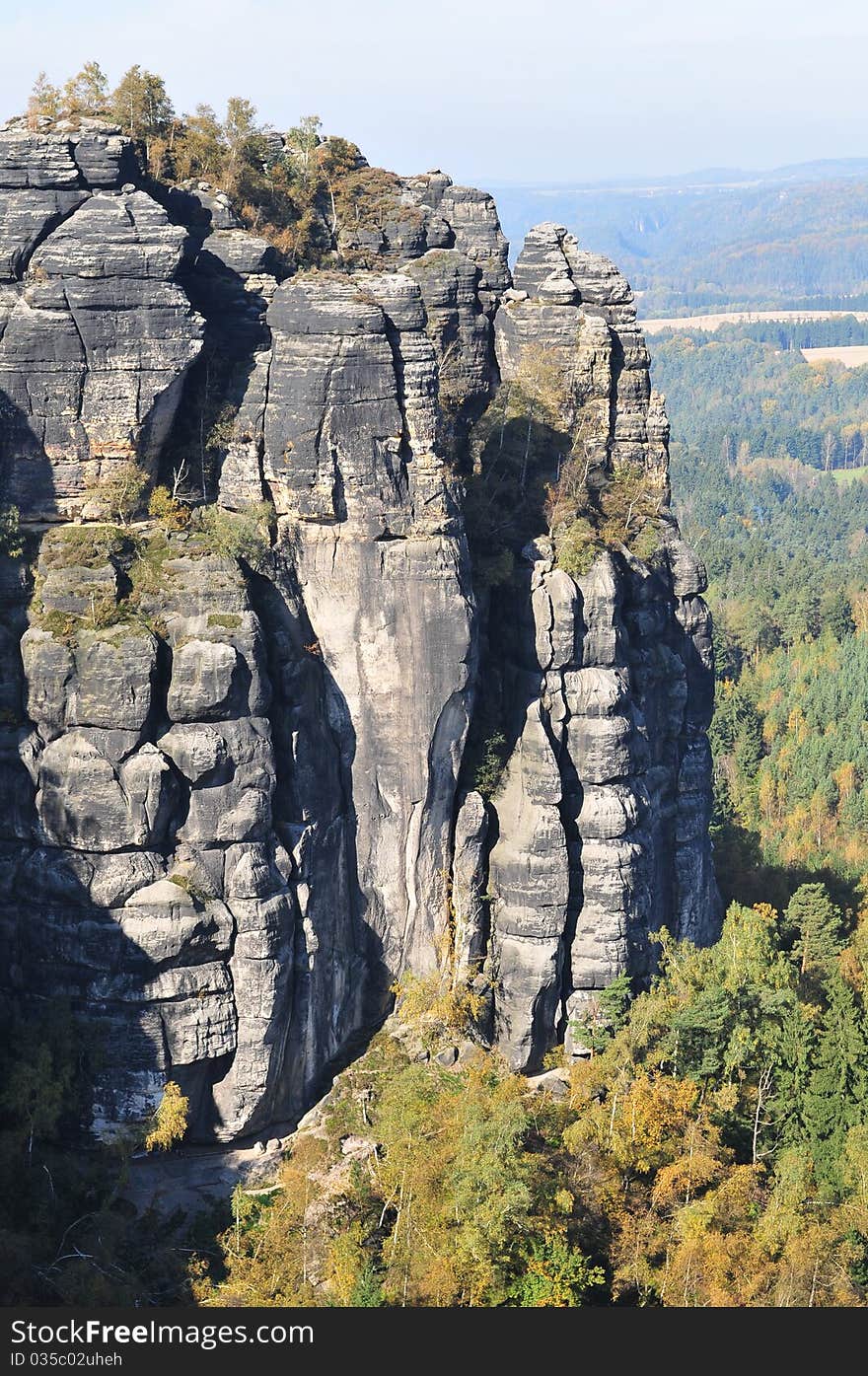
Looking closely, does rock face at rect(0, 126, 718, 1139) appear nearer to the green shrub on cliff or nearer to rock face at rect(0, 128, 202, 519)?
rock face at rect(0, 128, 202, 519)

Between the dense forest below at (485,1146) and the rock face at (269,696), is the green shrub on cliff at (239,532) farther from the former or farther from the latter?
the dense forest below at (485,1146)

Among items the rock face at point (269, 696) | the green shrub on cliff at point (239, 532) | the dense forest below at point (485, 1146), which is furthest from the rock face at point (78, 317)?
the dense forest below at point (485, 1146)

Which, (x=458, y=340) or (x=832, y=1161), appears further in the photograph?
(x=458, y=340)

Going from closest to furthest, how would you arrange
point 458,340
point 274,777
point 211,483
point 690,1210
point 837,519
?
point 690,1210, point 274,777, point 211,483, point 458,340, point 837,519

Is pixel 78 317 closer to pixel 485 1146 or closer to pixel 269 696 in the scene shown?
pixel 269 696

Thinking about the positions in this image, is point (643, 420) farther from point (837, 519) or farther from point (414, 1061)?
point (837, 519)

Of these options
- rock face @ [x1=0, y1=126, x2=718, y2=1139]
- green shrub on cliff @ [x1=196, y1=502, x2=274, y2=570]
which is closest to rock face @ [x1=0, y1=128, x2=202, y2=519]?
rock face @ [x1=0, y1=126, x2=718, y2=1139]

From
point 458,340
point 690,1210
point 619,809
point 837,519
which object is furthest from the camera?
point 837,519

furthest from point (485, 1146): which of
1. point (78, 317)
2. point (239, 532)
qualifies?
point (78, 317)

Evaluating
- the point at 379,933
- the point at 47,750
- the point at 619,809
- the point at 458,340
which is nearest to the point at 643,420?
the point at 458,340

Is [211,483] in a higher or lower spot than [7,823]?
higher

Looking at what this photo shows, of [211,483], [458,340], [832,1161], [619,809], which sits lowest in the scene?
[832,1161]
